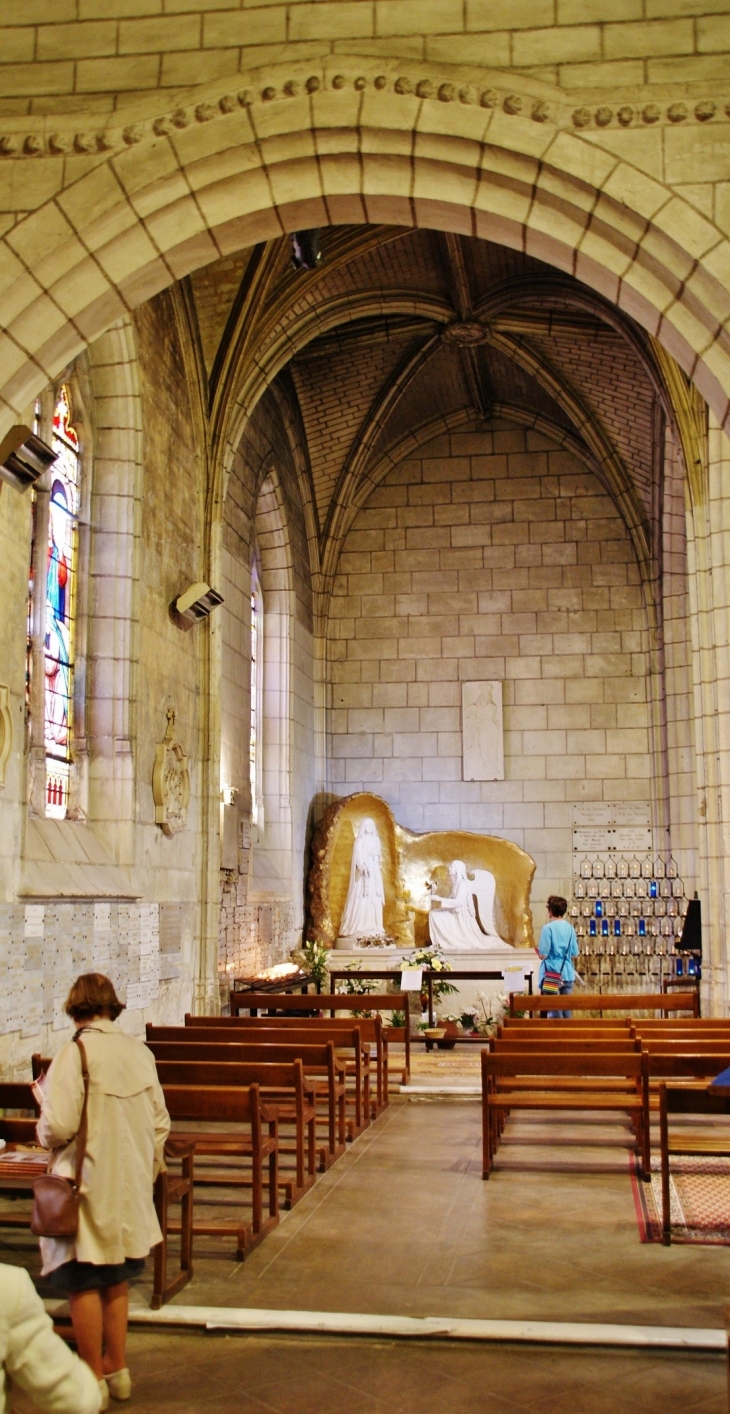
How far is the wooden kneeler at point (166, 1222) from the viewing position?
178 inches

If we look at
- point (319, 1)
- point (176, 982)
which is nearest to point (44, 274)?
point (319, 1)

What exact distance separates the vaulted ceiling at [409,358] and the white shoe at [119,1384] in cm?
957

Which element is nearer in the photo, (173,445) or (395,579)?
(173,445)

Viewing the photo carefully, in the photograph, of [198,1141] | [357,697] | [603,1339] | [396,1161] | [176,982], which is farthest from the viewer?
[357,697]

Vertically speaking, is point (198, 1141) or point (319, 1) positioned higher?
point (319, 1)

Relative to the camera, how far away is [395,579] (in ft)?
58.6

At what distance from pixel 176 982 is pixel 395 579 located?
8.26 meters

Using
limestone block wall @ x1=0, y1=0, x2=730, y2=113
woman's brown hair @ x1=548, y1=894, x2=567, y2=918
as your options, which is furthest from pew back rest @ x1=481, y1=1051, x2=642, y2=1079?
limestone block wall @ x1=0, y1=0, x2=730, y2=113

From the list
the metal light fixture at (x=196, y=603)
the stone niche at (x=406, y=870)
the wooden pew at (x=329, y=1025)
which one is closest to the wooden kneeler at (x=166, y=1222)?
the wooden pew at (x=329, y=1025)

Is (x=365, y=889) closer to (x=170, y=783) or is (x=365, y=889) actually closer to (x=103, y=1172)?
(x=170, y=783)

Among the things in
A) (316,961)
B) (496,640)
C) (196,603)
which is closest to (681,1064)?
(196,603)

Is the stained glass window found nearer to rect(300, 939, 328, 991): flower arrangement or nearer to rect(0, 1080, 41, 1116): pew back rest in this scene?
rect(0, 1080, 41, 1116): pew back rest

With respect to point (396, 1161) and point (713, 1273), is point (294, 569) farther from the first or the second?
point (713, 1273)

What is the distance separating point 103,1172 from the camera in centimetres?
382
